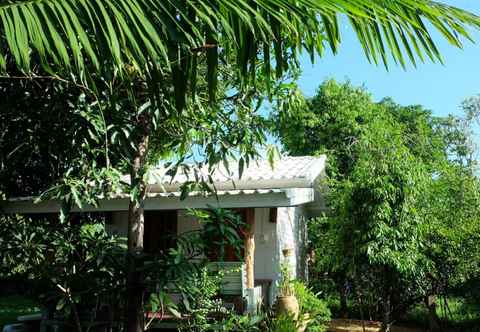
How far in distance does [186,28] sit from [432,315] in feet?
42.0

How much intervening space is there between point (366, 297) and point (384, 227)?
9.41 feet

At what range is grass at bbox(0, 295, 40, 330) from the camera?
12836 mm

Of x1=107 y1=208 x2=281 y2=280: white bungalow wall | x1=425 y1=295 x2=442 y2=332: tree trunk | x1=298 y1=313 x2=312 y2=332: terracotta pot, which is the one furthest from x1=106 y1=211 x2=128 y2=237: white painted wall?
x1=425 y1=295 x2=442 y2=332: tree trunk

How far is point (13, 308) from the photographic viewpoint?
1520 centimetres

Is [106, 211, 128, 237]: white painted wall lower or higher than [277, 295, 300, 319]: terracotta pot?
higher

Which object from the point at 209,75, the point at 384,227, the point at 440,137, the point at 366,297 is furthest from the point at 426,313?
the point at 440,137

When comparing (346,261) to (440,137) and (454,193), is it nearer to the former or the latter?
(454,193)

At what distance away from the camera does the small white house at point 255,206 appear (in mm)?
9344

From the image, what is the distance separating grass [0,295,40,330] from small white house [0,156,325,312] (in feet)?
10.1

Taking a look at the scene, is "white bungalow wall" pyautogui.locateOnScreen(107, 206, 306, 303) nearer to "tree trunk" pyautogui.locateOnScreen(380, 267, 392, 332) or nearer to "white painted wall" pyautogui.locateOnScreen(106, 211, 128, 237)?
"white painted wall" pyautogui.locateOnScreen(106, 211, 128, 237)

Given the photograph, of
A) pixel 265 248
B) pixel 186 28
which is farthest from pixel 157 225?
pixel 186 28

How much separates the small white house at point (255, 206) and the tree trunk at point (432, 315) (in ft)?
11.2

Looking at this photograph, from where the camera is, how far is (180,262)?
244 inches

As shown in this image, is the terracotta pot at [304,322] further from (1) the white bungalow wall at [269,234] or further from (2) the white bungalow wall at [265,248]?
(2) the white bungalow wall at [265,248]
